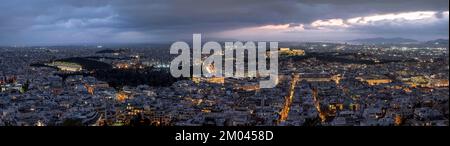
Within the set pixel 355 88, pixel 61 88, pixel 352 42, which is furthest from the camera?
pixel 352 42

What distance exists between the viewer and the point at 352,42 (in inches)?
1889

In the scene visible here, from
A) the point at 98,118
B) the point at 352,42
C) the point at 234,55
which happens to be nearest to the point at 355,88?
the point at 98,118

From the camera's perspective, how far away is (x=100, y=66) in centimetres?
3278

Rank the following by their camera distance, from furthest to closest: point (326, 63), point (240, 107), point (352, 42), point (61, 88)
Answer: point (352, 42) < point (326, 63) < point (61, 88) < point (240, 107)

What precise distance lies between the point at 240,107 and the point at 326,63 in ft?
61.2

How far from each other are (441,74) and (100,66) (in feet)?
74.4

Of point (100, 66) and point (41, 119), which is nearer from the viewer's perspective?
point (41, 119)
